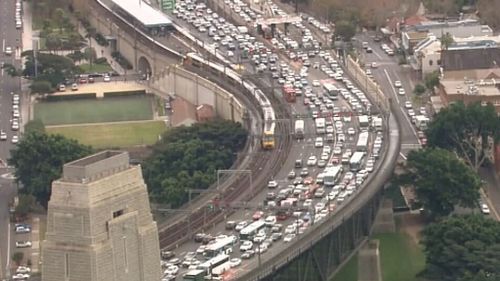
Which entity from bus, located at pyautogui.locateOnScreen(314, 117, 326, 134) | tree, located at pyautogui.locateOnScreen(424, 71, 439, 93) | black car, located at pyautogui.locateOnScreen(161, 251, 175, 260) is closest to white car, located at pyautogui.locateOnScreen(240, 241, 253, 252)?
black car, located at pyautogui.locateOnScreen(161, 251, 175, 260)

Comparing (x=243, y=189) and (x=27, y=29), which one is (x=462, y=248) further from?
(x=27, y=29)

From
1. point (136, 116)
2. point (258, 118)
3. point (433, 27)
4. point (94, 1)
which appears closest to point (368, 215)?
point (258, 118)

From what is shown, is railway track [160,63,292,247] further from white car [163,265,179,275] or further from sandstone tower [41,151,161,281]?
sandstone tower [41,151,161,281]

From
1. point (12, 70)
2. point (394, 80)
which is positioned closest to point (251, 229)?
point (394, 80)

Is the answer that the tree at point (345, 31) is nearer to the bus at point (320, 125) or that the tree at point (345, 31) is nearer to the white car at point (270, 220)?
the bus at point (320, 125)

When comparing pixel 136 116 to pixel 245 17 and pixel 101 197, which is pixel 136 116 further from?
pixel 101 197

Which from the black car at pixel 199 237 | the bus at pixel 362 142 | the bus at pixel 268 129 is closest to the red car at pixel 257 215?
the black car at pixel 199 237
